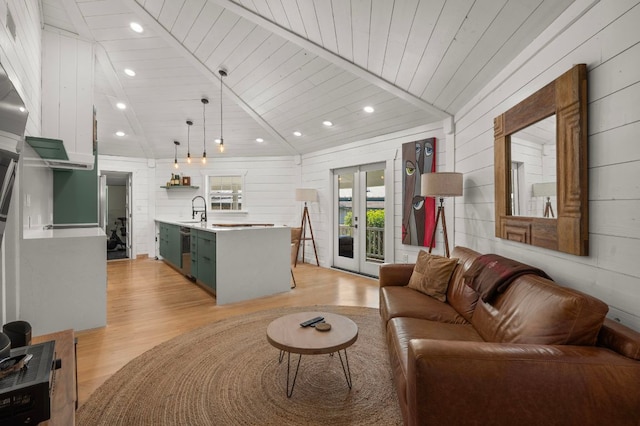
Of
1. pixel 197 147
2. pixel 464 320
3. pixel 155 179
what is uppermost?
pixel 197 147

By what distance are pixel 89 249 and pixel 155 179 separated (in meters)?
4.41

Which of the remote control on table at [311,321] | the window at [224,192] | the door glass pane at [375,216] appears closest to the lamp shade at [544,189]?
the remote control on table at [311,321]

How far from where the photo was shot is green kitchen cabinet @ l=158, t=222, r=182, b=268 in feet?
17.5

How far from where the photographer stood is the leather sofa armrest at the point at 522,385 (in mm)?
1089

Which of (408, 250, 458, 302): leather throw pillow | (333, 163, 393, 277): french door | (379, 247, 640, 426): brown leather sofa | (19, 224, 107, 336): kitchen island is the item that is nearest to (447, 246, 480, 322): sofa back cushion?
(408, 250, 458, 302): leather throw pillow

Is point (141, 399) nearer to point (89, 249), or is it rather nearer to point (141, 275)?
point (89, 249)

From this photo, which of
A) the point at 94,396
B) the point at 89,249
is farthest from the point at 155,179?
the point at 94,396

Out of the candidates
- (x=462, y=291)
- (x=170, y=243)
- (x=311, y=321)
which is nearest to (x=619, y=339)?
(x=462, y=291)

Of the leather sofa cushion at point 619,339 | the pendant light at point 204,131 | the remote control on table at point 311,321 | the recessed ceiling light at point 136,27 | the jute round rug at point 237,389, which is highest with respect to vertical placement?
the recessed ceiling light at point 136,27

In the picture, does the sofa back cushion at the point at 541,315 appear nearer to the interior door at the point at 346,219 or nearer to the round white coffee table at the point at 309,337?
the round white coffee table at the point at 309,337

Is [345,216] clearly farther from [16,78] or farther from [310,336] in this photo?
[16,78]

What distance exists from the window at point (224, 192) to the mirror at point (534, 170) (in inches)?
225

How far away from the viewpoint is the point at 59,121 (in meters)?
3.34

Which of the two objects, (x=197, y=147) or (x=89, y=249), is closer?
(x=89, y=249)
